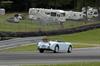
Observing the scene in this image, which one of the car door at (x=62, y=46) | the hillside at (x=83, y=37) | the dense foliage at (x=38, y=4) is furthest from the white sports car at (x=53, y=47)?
the dense foliage at (x=38, y=4)

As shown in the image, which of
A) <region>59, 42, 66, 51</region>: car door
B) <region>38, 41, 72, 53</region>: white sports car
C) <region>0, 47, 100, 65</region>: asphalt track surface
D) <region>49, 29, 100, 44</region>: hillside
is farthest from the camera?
<region>49, 29, 100, 44</region>: hillside

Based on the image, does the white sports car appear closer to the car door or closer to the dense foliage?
the car door

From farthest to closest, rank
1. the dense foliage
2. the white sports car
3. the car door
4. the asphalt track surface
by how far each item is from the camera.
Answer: the dense foliage
the car door
the white sports car
the asphalt track surface

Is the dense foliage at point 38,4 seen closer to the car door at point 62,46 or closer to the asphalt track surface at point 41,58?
the car door at point 62,46

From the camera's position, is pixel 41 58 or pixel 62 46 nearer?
pixel 41 58

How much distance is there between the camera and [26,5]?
356 feet

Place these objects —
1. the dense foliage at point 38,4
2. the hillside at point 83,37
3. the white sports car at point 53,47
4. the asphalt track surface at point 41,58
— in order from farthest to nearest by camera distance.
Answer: the dense foliage at point 38,4, the hillside at point 83,37, the white sports car at point 53,47, the asphalt track surface at point 41,58

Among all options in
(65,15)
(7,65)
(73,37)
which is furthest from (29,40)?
(65,15)

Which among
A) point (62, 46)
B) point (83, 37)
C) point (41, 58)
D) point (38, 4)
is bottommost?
point (83, 37)

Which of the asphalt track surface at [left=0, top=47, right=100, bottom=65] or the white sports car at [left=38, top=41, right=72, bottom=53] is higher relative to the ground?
the asphalt track surface at [left=0, top=47, right=100, bottom=65]

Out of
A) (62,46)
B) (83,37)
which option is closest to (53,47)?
(62,46)

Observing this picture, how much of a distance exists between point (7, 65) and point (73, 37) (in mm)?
39655

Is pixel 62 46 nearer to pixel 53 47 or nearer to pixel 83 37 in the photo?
pixel 53 47

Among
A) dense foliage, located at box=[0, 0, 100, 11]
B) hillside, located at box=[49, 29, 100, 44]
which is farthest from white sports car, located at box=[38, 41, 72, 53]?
dense foliage, located at box=[0, 0, 100, 11]
